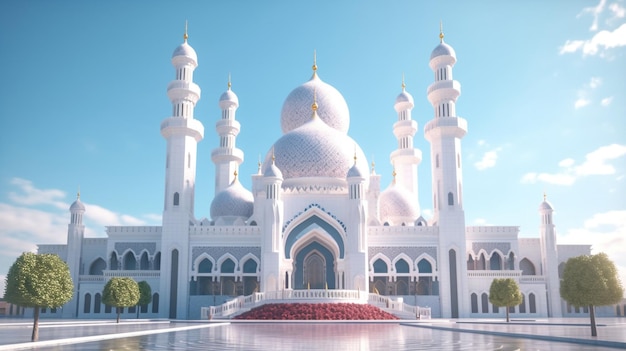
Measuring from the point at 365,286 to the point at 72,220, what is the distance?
67.8 feet

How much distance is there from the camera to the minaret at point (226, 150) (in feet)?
156

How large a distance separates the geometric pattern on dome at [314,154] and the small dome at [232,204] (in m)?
4.42

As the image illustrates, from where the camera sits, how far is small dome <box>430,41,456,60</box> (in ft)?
133

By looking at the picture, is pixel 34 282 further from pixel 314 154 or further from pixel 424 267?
pixel 424 267

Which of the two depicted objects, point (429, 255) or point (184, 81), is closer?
point (429, 255)

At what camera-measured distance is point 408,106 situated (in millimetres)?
49250

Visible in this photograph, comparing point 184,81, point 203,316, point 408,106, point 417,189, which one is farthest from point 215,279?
point 408,106

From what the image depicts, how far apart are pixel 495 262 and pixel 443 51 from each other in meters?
14.8

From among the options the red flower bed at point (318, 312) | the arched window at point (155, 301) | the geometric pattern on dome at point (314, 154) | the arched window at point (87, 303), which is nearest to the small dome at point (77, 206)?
the arched window at point (87, 303)

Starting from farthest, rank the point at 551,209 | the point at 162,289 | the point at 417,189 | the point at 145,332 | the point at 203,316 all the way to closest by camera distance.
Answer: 1. the point at 417,189
2. the point at 551,209
3. the point at 162,289
4. the point at 203,316
5. the point at 145,332

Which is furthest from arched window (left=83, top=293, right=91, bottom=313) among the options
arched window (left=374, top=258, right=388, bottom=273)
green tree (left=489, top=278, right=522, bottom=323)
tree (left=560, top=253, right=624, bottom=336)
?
tree (left=560, top=253, right=624, bottom=336)

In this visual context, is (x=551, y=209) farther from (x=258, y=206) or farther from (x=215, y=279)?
(x=215, y=279)

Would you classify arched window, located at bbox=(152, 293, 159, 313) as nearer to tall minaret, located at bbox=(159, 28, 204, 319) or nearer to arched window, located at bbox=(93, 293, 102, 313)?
tall minaret, located at bbox=(159, 28, 204, 319)

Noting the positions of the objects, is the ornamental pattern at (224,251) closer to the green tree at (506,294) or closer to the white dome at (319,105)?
the white dome at (319,105)
